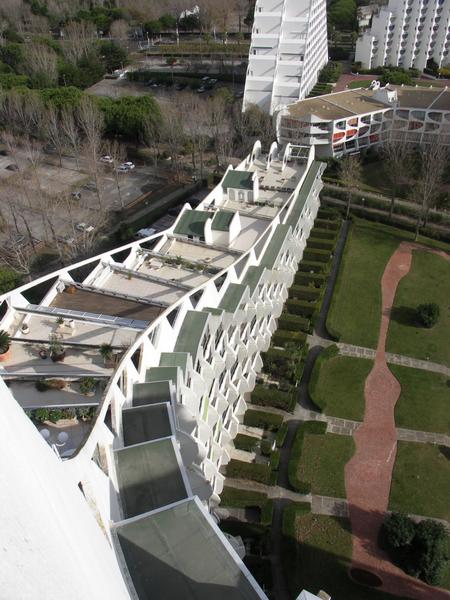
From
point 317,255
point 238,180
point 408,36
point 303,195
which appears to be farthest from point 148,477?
point 408,36

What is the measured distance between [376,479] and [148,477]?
22028 millimetres

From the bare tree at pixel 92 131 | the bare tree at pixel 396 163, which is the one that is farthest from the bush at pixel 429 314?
the bare tree at pixel 92 131

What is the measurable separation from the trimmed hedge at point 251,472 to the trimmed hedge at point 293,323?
55.2ft

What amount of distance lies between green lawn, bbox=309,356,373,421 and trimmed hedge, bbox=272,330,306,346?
2891mm

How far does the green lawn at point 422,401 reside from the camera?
42.2 metres

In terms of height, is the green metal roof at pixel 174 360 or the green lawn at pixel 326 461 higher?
the green metal roof at pixel 174 360

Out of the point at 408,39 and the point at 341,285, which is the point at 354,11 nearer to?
the point at 408,39

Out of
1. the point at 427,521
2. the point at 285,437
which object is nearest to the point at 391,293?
the point at 285,437

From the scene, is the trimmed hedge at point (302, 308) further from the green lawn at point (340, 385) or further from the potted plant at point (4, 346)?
the potted plant at point (4, 346)

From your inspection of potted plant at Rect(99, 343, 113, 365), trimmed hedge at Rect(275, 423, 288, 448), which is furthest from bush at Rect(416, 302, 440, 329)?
potted plant at Rect(99, 343, 113, 365)

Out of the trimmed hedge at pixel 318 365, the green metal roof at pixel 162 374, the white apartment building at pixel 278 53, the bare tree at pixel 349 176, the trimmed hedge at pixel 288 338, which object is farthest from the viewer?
the white apartment building at pixel 278 53

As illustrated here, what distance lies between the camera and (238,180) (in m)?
53.7

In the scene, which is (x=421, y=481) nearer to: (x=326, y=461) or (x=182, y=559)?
(x=326, y=461)

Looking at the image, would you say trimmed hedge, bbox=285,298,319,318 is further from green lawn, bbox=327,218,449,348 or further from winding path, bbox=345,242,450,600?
winding path, bbox=345,242,450,600
